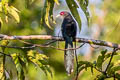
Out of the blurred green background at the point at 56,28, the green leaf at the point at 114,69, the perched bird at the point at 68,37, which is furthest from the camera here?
the blurred green background at the point at 56,28

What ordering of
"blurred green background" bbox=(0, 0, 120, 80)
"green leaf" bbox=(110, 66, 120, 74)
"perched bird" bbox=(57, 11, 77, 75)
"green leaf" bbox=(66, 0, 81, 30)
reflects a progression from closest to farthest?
"green leaf" bbox=(110, 66, 120, 74) → "green leaf" bbox=(66, 0, 81, 30) → "perched bird" bbox=(57, 11, 77, 75) → "blurred green background" bbox=(0, 0, 120, 80)

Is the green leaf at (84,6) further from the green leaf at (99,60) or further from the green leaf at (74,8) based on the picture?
the green leaf at (99,60)

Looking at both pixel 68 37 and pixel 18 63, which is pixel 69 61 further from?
pixel 18 63

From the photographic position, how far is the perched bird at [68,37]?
3261mm

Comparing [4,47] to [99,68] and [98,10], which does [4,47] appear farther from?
[98,10]

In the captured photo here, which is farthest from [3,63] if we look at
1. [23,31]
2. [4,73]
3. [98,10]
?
[98,10]

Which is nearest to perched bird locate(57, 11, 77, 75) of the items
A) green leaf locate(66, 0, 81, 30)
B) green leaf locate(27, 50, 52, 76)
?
green leaf locate(27, 50, 52, 76)

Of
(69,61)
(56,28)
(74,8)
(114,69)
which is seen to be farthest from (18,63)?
(56,28)

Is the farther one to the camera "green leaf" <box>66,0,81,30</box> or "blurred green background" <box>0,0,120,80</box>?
"blurred green background" <box>0,0,120,80</box>

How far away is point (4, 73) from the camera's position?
325 centimetres

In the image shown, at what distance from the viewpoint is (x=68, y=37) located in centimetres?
355

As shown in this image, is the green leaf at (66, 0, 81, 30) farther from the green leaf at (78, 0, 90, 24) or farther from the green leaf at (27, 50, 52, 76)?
the green leaf at (27, 50, 52, 76)

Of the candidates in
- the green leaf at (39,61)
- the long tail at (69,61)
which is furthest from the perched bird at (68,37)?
the green leaf at (39,61)

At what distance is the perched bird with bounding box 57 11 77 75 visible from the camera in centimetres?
326
